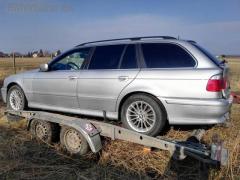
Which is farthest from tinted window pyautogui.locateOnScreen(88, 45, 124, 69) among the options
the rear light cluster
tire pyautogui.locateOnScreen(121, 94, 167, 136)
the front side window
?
the rear light cluster

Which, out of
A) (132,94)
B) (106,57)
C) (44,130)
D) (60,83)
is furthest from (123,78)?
(44,130)

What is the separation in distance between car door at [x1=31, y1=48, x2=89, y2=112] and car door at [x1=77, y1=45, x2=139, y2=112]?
203 millimetres

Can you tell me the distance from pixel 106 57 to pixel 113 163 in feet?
6.23

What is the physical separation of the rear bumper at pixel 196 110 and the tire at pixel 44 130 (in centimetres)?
202

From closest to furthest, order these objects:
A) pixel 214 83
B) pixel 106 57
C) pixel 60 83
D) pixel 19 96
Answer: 1. pixel 214 83
2. pixel 106 57
3. pixel 60 83
4. pixel 19 96

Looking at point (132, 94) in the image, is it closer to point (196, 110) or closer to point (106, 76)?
point (106, 76)

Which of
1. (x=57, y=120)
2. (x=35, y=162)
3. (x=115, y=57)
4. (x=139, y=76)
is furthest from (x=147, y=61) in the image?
(x=35, y=162)

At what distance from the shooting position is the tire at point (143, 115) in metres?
5.14

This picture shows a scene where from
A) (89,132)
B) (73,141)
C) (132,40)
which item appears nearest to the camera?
(89,132)

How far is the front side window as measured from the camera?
615 centimetres

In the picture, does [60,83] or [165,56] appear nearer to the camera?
[165,56]

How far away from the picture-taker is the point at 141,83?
5230 millimetres

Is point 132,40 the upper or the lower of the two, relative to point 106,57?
upper

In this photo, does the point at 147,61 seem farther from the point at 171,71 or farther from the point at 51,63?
the point at 51,63
